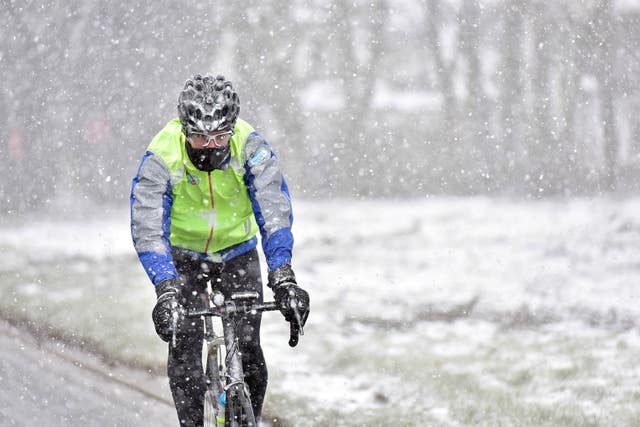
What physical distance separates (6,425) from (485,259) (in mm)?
10539

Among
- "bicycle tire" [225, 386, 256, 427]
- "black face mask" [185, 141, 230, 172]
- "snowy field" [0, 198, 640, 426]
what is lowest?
"snowy field" [0, 198, 640, 426]

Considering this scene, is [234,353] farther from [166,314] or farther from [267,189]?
[267,189]

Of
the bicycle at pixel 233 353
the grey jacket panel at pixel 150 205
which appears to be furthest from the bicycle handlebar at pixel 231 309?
the grey jacket panel at pixel 150 205

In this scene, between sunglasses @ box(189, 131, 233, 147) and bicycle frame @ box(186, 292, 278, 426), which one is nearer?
bicycle frame @ box(186, 292, 278, 426)

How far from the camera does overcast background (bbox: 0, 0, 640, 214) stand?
79.2 feet

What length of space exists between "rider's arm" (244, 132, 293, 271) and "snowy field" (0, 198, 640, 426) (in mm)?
2097

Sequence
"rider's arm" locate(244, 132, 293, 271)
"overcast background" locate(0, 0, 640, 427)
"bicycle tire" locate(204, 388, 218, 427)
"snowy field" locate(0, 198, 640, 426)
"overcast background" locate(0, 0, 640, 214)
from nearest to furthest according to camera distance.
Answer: "rider's arm" locate(244, 132, 293, 271)
"bicycle tire" locate(204, 388, 218, 427)
"snowy field" locate(0, 198, 640, 426)
"overcast background" locate(0, 0, 640, 427)
"overcast background" locate(0, 0, 640, 214)

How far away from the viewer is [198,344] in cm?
410

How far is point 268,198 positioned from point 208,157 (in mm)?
334

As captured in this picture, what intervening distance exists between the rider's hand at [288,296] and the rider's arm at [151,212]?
45cm

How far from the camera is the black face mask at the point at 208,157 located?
12.4ft

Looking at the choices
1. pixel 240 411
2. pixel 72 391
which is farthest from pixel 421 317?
pixel 240 411

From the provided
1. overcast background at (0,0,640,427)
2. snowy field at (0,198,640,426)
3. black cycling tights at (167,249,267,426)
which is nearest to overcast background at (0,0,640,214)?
overcast background at (0,0,640,427)

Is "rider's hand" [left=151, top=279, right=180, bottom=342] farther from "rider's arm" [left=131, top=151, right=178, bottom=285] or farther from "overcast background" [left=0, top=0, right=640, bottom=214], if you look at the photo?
"overcast background" [left=0, top=0, right=640, bottom=214]
